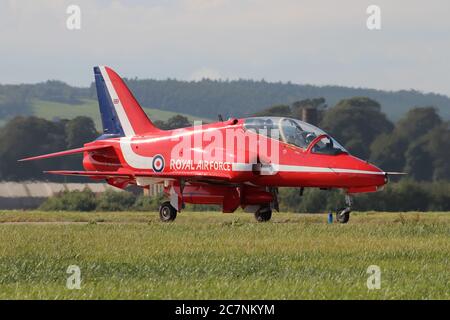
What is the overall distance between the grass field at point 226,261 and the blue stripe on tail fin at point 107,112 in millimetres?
8290

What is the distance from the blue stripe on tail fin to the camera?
34.0 metres

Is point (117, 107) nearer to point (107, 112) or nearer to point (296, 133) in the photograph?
point (107, 112)

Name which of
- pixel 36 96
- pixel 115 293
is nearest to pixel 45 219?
pixel 115 293

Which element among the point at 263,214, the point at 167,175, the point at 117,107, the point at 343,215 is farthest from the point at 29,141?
the point at 343,215

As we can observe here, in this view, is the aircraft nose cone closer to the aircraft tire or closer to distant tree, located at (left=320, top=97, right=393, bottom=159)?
the aircraft tire

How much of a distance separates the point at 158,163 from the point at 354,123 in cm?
5489

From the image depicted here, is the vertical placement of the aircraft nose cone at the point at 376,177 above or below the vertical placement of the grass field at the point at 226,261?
above

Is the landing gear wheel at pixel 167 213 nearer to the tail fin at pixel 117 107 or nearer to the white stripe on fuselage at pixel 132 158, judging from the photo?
the white stripe on fuselage at pixel 132 158

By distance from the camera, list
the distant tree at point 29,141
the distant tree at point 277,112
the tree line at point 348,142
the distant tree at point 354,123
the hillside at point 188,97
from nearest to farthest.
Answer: the tree line at point 348,142 < the distant tree at point 29,141 < the distant tree at point 277,112 < the distant tree at point 354,123 < the hillside at point 188,97

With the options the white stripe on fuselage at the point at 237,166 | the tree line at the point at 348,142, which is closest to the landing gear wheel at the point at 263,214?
the white stripe on fuselage at the point at 237,166

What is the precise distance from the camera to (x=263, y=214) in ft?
98.0

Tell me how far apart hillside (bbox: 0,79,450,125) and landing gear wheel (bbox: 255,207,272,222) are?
95018 mm

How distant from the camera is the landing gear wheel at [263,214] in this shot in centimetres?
2984

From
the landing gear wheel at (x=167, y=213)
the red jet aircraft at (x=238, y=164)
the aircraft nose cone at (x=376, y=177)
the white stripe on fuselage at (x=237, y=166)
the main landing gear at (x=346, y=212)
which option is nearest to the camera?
the aircraft nose cone at (x=376, y=177)
